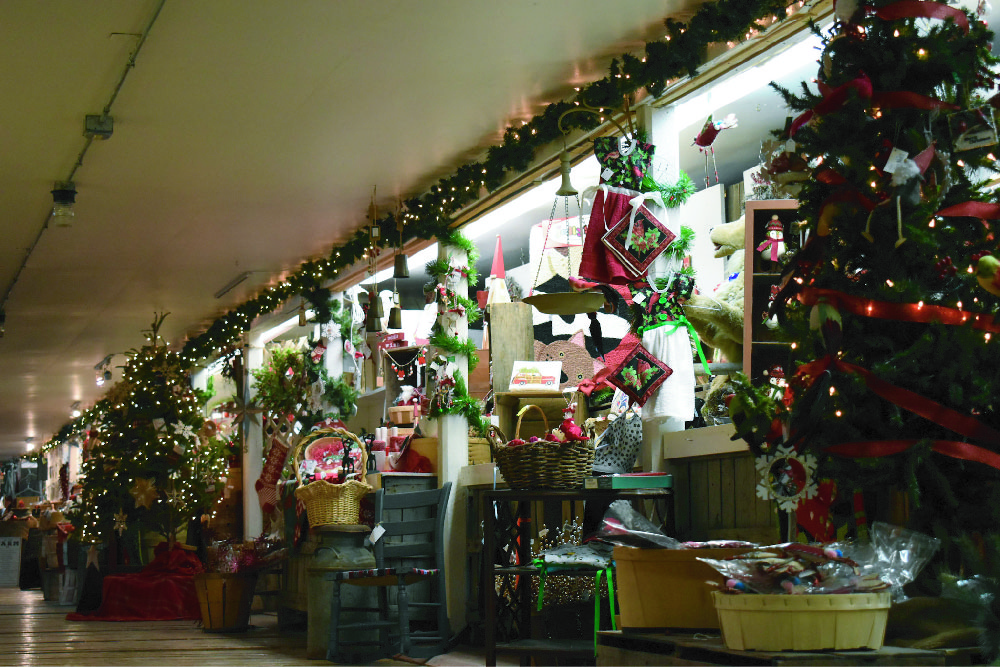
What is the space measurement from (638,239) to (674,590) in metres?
2.29

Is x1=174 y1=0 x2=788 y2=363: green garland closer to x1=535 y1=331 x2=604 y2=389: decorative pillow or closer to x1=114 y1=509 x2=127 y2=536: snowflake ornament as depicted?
x1=535 y1=331 x2=604 y2=389: decorative pillow

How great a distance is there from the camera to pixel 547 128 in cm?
624

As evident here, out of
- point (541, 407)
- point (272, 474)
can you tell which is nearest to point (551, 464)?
point (541, 407)

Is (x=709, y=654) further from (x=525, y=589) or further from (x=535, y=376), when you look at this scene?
(x=535, y=376)

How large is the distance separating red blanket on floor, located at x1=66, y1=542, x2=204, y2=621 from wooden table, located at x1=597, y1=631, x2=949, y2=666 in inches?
277

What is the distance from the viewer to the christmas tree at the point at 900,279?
9.75 ft

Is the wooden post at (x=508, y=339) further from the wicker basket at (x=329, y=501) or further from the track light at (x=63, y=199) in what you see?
the track light at (x=63, y=199)

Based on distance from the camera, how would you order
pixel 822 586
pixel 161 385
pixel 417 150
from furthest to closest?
pixel 161 385, pixel 417 150, pixel 822 586

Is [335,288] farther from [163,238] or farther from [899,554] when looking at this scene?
[899,554]

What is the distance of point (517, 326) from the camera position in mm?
8172

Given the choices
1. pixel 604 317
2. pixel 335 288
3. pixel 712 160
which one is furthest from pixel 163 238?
pixel 712 160

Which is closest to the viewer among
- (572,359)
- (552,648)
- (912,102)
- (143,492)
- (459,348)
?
(912,102)

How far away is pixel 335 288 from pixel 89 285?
2599 mm

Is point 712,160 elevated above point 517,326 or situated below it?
above
